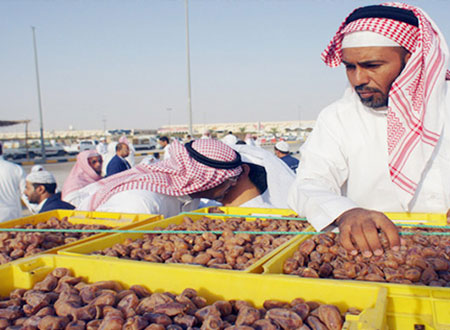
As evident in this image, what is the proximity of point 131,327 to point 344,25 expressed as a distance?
211 centimetres

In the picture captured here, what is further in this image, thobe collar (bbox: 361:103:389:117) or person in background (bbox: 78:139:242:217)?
person in background (bbox: 78:139:242:217)

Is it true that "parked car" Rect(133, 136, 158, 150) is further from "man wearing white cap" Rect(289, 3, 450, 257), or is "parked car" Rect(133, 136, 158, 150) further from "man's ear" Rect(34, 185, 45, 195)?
"man wearing white cap" Rect(289, 3, 450, 257)

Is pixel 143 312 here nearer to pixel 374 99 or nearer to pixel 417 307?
pixel 417 307

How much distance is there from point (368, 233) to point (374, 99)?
103cm

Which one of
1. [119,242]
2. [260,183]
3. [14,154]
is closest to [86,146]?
[14,154]

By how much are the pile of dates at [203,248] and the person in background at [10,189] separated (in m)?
3.41

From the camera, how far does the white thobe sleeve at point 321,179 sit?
1904 millimetres

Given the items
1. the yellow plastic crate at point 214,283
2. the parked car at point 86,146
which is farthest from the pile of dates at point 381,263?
the parked car at point 86,146

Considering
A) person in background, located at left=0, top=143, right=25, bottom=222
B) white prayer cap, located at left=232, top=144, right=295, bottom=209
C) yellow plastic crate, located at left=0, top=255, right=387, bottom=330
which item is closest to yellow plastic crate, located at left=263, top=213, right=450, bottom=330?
yellow plastic crate, located at left=0, top=255, right=387, bottom=330

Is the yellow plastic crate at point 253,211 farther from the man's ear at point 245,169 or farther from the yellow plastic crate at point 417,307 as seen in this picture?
the yellow plastic crate at point 417,307

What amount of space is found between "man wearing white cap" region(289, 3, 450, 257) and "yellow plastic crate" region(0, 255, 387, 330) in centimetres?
82

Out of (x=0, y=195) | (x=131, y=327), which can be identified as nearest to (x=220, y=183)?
(x=131, y=327)

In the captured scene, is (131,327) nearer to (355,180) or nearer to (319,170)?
(319,170)

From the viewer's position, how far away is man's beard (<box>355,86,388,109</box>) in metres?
2.30
